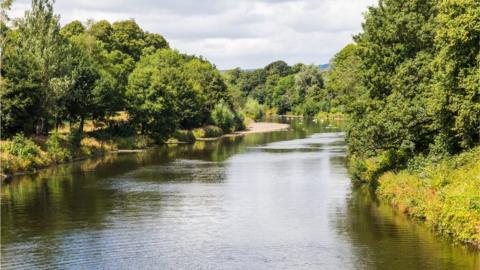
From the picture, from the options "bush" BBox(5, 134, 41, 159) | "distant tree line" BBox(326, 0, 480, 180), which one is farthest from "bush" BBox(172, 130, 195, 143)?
"distant tree line" BBox(326, 0, 480, 180)

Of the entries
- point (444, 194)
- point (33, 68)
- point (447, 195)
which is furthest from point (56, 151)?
point (447, 195)

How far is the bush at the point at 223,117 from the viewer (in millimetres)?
140375

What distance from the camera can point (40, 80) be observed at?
7875cm

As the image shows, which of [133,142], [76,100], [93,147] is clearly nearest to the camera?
[76,100]

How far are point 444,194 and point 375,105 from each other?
16.3 metres

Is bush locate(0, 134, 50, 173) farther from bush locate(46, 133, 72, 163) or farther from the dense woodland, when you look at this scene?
the dense woodland

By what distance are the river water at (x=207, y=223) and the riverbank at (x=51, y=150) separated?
Answer: 247cm

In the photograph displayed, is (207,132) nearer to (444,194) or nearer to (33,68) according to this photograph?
(33,68)

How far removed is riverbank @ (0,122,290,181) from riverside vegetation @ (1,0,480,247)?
0.19 m

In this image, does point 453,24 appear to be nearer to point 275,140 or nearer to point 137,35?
point 275,140

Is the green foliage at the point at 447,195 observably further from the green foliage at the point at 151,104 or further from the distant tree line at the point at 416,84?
the green foliage at the point at 151,104

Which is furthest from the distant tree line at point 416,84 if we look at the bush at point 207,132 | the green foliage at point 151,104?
the bush at point 207,132

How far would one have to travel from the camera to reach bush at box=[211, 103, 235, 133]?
461ft

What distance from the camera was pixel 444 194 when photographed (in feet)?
129
